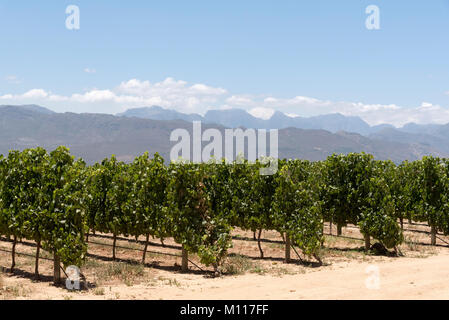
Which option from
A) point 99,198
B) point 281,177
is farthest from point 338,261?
point 99,198

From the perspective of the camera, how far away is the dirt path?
16.0m

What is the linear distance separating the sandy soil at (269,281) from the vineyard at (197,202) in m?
1.25

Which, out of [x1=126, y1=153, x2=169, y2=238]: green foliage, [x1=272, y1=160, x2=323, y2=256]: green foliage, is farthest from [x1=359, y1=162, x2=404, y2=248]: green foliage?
[x1=126, y1=153, x2=169, y2=238]: green foliage

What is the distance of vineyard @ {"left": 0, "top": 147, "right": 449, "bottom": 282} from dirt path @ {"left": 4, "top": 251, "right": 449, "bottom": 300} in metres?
1.48

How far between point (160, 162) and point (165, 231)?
390 centimetres

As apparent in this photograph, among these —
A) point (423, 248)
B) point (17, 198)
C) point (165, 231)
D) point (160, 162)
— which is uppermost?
point (160, 162)

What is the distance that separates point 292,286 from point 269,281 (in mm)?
1813

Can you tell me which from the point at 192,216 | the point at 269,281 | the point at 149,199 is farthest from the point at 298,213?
the point at 149,199

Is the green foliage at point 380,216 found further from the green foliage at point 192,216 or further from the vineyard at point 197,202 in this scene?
the green foliage at point 192,216

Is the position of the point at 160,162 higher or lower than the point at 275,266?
higher

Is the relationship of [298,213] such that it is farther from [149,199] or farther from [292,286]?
[149,199]

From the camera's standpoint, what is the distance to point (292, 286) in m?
17.9

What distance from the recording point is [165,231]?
2242 cm
